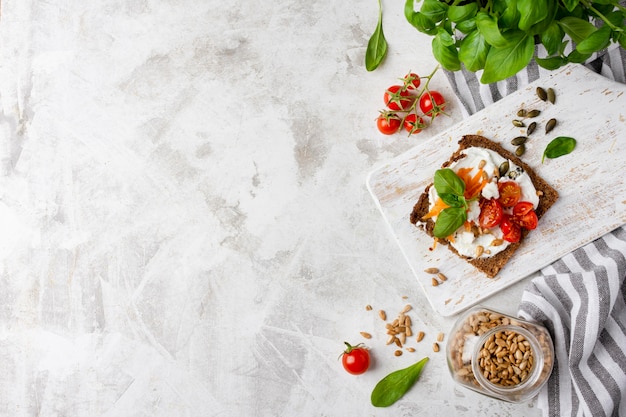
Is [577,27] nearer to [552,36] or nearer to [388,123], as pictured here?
[552,36]

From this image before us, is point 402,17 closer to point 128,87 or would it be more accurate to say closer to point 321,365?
point 128,87

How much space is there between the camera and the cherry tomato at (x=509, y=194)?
6.64 feet

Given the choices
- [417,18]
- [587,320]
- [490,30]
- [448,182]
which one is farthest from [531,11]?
[587,320]

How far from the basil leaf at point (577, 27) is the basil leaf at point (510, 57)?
11 cm

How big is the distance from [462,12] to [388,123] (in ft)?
1.98

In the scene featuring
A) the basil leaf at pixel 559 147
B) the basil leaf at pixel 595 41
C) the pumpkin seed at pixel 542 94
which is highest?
the basil leaf at pixel 595 41

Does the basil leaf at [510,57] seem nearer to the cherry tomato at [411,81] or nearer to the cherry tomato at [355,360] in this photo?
the cherry tomato at [411,81]

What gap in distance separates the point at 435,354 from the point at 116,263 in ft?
3.82

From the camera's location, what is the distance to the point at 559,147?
2057mm

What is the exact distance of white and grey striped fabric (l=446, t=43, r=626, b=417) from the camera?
1964 mm

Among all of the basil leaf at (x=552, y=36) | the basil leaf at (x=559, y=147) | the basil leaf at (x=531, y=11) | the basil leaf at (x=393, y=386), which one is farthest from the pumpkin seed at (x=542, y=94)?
the basil leaf at (x=393, y=386)

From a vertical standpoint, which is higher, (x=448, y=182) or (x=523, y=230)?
(x=448, y=182)

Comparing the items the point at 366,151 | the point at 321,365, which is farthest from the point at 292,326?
the point at 366,151

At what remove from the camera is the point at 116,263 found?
7.53 feet
